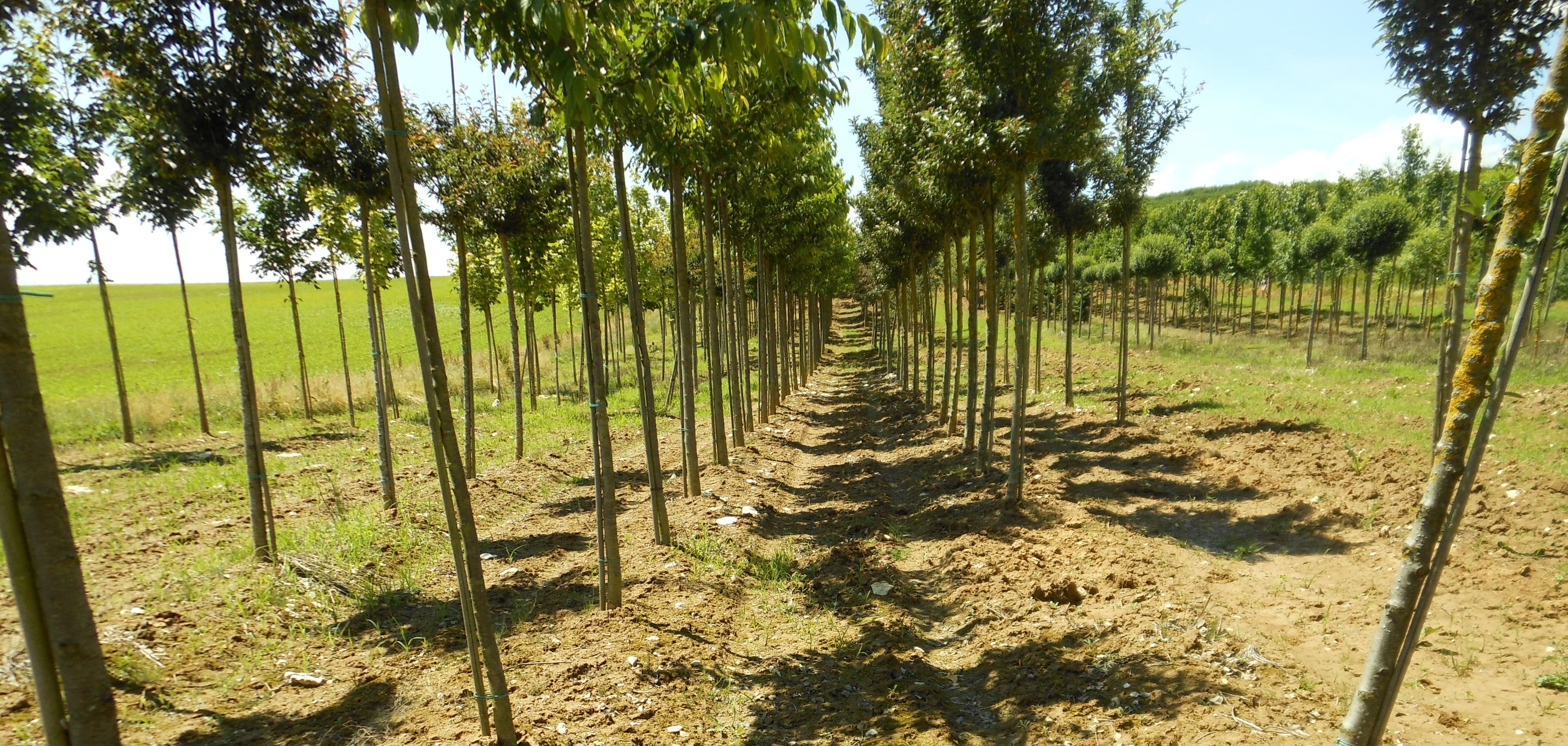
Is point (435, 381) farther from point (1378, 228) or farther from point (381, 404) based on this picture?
point (1378, 228)

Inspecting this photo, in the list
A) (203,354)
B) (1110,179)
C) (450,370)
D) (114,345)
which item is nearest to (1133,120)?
(1110,179)

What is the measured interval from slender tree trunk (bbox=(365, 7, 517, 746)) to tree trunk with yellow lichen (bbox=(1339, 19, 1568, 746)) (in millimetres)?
3805

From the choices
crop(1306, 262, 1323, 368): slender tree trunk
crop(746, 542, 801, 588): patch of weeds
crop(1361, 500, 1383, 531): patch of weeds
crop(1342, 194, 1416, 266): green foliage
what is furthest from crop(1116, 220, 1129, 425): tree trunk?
crop(1342, 194, 1416, 266): green foliage

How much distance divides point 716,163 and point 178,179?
18.3 feet

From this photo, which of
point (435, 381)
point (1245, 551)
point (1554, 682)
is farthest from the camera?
point (1245, 551)

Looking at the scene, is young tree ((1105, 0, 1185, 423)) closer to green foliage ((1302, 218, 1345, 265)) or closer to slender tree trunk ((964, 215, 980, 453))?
slender tree trunk ((964, 215, 980, 453))

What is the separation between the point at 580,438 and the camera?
47.5 ft

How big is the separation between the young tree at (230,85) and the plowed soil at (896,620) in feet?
5.95

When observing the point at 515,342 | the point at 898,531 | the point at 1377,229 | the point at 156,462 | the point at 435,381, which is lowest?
the point at 898,531

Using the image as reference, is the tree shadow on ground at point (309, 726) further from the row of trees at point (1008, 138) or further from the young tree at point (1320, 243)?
the young tree at point (1320, 243)

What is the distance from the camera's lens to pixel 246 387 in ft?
20.0

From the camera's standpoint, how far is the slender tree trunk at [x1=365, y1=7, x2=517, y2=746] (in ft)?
10.5

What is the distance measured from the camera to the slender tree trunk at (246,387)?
6023mm

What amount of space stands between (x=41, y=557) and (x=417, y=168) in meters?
7.39
